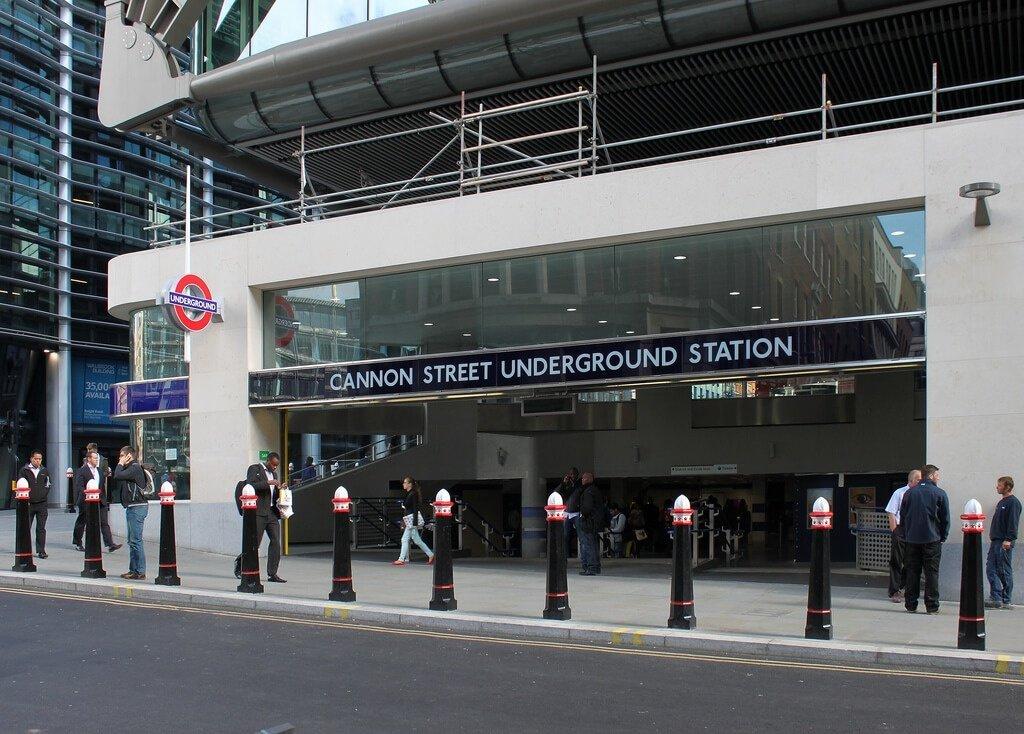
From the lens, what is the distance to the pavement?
9492mm

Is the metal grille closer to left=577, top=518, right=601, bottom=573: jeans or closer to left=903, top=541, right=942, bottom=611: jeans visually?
left=577, top=518, right=601, bottom=573: jeans

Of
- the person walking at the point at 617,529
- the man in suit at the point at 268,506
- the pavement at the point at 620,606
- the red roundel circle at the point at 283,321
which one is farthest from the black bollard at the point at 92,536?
the person walking at the point at 617,529

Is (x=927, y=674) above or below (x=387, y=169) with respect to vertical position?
below

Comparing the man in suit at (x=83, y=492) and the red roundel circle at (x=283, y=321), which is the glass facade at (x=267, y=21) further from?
the man in suit at (x=83, y=492)

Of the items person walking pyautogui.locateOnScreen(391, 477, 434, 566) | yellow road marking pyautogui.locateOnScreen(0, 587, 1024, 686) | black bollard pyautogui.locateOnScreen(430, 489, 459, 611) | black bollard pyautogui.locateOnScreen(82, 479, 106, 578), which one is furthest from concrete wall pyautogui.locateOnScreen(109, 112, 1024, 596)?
black bollard pyautogui.locateOnScreen(430, 489, 459, 611)

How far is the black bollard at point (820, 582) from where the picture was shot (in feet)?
31.8

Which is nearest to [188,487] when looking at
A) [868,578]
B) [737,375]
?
[737,375]

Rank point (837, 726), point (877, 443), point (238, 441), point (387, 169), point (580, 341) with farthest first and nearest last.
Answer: point (387, 169), point (877, 443), point (238, 441), point (580, 341), point (837, 726)

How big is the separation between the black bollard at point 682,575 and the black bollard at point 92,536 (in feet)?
25.0

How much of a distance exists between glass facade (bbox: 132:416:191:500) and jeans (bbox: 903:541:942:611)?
41.1 ft

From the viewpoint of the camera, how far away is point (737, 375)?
14539mm

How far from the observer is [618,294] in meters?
15.4

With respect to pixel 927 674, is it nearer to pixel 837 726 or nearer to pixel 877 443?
A: pixel 837 726

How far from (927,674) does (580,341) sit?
7.89 m
